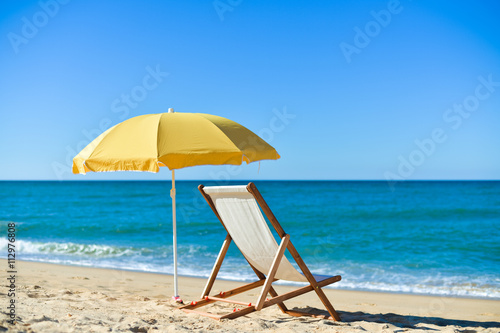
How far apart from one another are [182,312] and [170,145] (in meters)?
1.68

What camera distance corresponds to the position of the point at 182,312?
429cm

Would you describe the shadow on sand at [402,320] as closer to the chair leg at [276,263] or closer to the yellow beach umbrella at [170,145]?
the chair leg at [276,263]

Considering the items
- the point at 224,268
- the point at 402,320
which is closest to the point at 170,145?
the point at 402,320

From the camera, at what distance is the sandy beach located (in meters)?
3.51

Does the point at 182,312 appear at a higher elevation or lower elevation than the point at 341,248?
higher

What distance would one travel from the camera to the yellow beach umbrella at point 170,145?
3.77 m

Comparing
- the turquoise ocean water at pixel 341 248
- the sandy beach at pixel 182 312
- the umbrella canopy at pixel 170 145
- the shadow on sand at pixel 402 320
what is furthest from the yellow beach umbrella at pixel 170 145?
the turquoise ocean water at pixel 341 248

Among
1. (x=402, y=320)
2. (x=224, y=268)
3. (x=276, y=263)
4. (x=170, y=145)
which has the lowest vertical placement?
(x=224, y=268)

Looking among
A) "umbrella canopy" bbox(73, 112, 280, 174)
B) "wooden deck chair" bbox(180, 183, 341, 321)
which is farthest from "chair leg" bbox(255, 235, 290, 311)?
"umbrella canopy" bbox(73, 112, 280, 174)

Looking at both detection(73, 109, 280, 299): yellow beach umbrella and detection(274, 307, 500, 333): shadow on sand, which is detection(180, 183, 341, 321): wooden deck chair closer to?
detection(73, 109, 280, 299): yellow beach umbrella

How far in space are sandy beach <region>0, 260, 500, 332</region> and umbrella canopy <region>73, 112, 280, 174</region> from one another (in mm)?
1271

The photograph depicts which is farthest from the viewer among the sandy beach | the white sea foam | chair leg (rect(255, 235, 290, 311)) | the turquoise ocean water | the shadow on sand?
the turquoise ocean water

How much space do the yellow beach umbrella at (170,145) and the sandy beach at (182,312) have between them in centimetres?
127

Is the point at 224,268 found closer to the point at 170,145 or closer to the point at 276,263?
the point at 276,263
